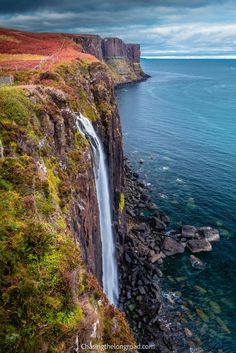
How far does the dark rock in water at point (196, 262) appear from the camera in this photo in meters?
49.6

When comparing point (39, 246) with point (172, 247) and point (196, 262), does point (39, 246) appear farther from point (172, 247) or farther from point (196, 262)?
point (172, 247)

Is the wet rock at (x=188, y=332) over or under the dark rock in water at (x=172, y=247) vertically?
under

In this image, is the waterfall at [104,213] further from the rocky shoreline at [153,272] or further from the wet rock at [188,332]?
the wet rock at [188,332]

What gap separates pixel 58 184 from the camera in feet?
79.4

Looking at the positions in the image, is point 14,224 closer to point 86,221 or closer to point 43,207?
point 43,207

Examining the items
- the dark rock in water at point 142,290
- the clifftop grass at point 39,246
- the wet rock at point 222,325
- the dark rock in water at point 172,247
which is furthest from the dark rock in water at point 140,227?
the clifftop grass at point 39,246

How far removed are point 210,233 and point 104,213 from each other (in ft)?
76.7

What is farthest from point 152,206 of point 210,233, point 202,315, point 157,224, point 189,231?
point 202,315

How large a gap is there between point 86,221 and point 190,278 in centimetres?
2460

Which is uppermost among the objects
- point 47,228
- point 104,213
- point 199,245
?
point 47,228

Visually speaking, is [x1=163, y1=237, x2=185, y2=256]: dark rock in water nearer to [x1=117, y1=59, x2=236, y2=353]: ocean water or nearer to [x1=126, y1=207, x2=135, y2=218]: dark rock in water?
[x1=117, y1=59, x2=236, y2=353]: ocean water

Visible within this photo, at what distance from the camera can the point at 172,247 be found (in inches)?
2080

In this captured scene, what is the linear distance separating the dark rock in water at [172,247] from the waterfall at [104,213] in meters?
11.5

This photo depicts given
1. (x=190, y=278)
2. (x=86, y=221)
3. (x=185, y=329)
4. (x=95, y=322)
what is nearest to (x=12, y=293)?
(x=95, y=322)
